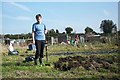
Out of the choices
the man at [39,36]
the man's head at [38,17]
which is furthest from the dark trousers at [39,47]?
the man's head at [38,17]

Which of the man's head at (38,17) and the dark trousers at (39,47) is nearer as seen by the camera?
the man's head at (38,17)

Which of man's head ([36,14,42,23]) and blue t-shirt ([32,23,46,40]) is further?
blue t-shirt ([32,23,46,40])

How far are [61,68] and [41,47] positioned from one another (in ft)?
4.13

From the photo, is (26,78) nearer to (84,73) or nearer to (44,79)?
(44,79)

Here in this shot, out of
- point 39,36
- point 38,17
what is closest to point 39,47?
point 39,36

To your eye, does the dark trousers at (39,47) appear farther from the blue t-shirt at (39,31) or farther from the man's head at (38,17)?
the man's head at (38,17)

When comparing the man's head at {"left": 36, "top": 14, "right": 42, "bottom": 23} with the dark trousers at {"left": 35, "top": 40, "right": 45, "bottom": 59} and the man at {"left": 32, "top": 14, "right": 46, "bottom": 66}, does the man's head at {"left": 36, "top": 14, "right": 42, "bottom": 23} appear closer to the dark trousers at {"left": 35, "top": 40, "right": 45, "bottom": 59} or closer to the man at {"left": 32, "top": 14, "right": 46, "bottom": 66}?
the man at {"left": 32, "top": 14, "right": 46, "bottom": 66}

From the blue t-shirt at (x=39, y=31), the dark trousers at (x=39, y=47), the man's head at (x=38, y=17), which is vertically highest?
the man's head at (x=38, y=17)

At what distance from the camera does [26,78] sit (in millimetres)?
7465

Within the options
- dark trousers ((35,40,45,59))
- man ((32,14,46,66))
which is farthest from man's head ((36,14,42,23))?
dark trousers ((35,40,45,59))

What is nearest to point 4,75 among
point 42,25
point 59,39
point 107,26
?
point 42,25

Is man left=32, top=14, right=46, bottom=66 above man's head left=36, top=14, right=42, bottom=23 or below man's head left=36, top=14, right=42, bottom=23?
below

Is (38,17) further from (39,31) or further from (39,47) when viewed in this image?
(39,47)

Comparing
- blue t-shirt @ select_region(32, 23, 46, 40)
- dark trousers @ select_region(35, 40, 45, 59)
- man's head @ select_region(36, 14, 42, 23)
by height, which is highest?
man's head @ select_region(36, 14, 42, 23)
